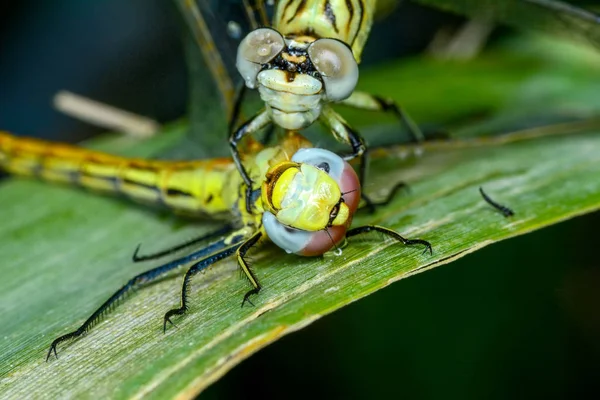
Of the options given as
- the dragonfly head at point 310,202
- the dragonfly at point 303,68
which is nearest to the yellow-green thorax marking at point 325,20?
the dragonfly at point 303,68

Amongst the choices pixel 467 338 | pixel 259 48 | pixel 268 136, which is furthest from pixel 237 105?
pixel 467 338

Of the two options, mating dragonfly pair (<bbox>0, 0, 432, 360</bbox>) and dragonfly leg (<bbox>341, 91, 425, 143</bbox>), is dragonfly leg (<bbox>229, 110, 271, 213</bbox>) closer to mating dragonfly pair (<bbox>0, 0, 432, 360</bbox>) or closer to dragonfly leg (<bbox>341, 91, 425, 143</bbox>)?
mating dragonfly pair (<bbox>0, 0, 432, 360</bbox>)

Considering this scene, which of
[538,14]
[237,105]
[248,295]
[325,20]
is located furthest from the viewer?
[538,14]

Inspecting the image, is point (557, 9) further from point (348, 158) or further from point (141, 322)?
point (141, 322)

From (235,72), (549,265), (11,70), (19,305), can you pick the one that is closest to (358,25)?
(235,72)

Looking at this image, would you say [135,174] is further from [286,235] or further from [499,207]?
[499,207]

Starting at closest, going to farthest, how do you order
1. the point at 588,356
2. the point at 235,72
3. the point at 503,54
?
the point at 588,356 → the point at 235,72 → the point at 503,54
